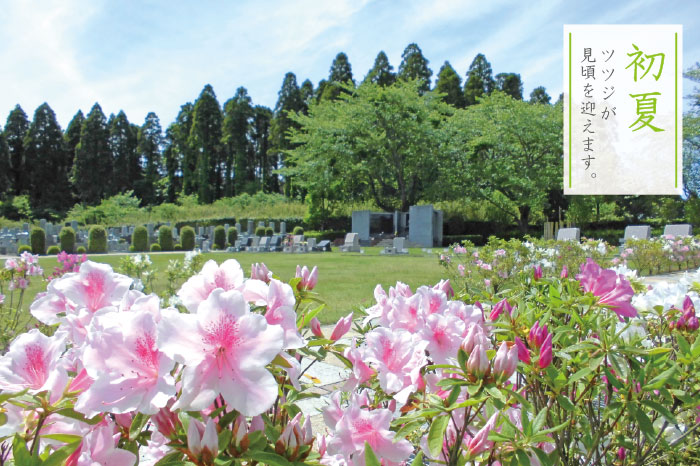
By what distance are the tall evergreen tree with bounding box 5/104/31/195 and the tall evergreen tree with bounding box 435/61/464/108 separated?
114 feet

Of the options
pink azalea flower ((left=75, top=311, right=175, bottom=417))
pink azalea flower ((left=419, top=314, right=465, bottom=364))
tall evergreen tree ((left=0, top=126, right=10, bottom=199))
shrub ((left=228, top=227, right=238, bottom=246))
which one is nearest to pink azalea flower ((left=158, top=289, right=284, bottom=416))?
pink azalea flower ((left=75, top=311, right=175, bottom=417))

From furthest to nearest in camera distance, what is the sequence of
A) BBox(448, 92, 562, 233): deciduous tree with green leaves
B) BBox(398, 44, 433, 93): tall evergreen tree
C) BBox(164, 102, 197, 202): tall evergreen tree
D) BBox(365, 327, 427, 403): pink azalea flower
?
BBox(164, 102, 197, 202): tall evergreen tree < BBox(398, 44, 433, 93): tall evergreen tree < BBox(448, 92, 562, 233): deciduous tree with green leaves < BBox(365, 327, 427, 403): pink azalea flower

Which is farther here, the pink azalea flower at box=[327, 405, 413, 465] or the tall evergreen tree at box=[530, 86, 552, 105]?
the tall evergreen tree at box=[530, 86, 552, 105]

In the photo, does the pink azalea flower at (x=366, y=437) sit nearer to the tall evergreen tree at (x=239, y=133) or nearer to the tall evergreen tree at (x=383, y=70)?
the tall evergreen tree at (x=383, y=70)

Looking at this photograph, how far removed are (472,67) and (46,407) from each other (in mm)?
43935

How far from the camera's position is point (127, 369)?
0.56 meters

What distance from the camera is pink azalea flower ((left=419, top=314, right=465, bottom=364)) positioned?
2.70 ft

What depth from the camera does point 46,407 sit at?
22.7 inches

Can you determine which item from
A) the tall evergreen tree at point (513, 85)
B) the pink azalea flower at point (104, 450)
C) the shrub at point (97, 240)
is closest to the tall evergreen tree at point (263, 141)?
the tall evergreen tree at point (513, 85)

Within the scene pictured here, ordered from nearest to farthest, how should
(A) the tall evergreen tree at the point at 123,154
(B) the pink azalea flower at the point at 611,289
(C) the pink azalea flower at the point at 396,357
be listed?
(C) the pink azalea flower at the point at 396,357
(B) the pink azalea flower at the point at 611,289
(A) the tall evergreen tree at the point at 123,154

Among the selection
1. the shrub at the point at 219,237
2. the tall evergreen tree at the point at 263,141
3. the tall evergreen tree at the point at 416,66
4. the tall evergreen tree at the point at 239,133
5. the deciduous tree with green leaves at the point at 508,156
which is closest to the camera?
the deciduous tree with green leaves at the point at 508,156

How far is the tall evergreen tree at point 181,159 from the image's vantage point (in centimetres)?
→ 4350

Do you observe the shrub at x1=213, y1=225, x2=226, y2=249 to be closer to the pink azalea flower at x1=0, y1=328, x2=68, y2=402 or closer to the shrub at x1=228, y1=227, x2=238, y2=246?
the shrub at x1=228, y1=227, x2=238, y2=246

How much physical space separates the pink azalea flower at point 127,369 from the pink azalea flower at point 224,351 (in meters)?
0.04
